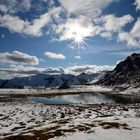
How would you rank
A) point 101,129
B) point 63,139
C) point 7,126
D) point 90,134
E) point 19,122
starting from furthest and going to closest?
point 19,122
point 7,126
point 101,129
point 90,134
point 63,139

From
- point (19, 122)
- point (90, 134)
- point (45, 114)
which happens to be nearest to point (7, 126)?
point (19, 122)

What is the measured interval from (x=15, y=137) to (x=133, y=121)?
19.7 m

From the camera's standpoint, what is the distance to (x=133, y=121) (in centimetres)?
3962

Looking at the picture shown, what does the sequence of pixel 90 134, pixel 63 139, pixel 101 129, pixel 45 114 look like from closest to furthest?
1. pixel 63 139
2. pixel 90 134
3. pixel 101 129
4. pixel 45 114

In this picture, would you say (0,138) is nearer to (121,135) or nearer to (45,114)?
(121,135)

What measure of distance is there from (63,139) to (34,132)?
17.5ft

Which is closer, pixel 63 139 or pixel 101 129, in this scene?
pixel 63 139

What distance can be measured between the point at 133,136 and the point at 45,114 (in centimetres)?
2376

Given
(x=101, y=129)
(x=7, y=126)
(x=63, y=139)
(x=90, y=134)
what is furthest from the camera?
(x=7, y=126)

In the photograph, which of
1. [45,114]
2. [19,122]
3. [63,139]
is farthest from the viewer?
[45,114]

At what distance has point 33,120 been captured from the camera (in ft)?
145

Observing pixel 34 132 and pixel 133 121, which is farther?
pixel 133 121

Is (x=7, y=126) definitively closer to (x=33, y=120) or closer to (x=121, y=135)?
(x=33, y=120)

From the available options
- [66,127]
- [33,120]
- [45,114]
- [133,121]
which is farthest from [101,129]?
[45,114]
